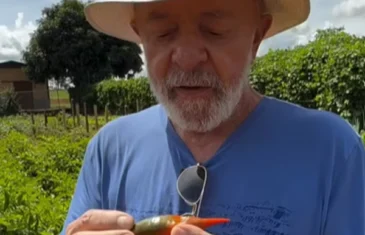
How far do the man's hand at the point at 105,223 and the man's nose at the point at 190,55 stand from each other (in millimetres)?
475

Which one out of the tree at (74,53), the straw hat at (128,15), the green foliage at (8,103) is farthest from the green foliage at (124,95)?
the straw hat at (128,15)

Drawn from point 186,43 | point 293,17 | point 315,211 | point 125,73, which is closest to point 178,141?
point 186,43

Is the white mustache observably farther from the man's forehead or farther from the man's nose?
the man's forehead

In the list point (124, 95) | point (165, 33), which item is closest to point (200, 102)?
point (165, 33)

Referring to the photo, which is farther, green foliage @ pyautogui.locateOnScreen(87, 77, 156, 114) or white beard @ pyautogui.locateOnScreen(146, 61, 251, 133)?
green foliage @ pyautogui.locateOnScreen(87, 77, 156, 114)

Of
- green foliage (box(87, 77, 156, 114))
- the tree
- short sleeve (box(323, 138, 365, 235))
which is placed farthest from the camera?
the tree

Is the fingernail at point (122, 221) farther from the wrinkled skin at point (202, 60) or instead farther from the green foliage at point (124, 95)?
the green foliage at point (124, 95)

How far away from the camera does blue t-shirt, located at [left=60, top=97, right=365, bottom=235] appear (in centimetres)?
174

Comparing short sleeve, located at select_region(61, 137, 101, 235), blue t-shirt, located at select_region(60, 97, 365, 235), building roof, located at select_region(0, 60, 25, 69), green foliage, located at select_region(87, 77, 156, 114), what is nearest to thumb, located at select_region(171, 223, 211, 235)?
blue t-shirt, located at select_region(60, 97, 365, 235)

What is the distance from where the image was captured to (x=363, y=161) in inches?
70.3

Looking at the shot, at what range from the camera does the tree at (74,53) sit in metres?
46.8

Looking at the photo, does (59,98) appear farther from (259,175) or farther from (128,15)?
(259,175)

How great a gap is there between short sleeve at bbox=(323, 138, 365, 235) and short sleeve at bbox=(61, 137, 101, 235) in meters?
0.75

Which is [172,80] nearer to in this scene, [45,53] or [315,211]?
[315,211]
